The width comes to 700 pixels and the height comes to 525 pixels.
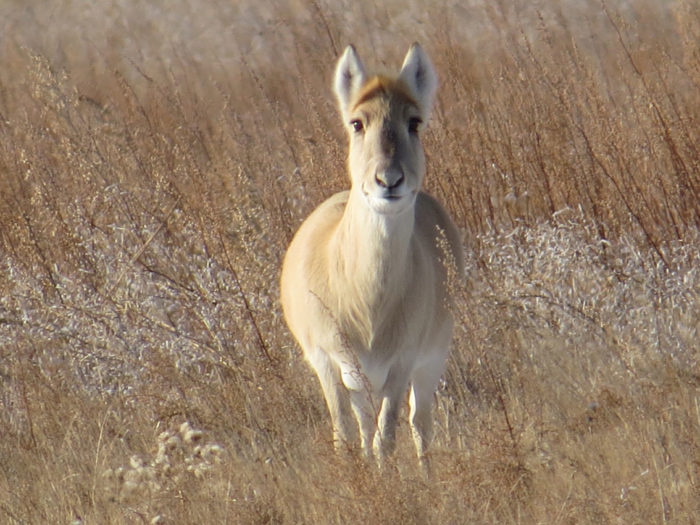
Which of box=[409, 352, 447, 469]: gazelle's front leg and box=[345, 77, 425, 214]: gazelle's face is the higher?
box=[345, 77, 425, 214]: gazelle's face

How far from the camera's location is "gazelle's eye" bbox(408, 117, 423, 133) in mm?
4591

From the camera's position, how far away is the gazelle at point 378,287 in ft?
14.5

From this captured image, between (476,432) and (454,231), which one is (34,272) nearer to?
(454,231)

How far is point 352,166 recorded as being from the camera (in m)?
4.57

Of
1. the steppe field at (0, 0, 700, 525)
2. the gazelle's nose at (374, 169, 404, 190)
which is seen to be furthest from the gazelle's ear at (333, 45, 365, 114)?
the steppe field at (0, 0, 700, 525)

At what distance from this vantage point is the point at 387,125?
14.7ft

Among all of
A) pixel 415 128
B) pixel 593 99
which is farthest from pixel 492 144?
pixel 415 128

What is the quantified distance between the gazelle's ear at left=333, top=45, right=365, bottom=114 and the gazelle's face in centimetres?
8

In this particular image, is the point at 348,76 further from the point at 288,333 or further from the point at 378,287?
the point at 288,333

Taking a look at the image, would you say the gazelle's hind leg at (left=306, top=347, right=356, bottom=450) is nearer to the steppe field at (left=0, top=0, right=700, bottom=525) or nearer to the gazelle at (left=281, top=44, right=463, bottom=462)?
the gazelle at (left=281, top=44, right=463, bottom=462)

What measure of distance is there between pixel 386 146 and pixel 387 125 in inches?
6.5

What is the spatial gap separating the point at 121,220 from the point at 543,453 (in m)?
3.59

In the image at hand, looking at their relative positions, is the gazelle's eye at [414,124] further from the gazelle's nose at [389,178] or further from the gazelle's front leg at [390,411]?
the gazelle's front leg at [390,411]

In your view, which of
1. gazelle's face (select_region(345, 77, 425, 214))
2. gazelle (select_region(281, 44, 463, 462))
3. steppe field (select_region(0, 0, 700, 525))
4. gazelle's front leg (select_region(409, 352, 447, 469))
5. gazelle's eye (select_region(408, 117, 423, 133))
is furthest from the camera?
gazelle's front leg (select_region(409, 352, 447, 469))
